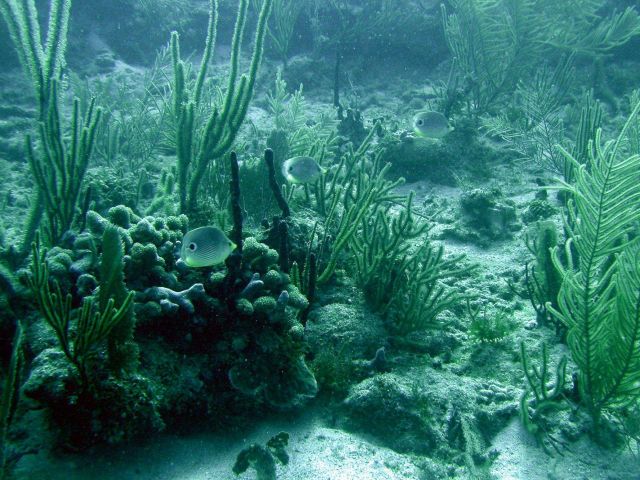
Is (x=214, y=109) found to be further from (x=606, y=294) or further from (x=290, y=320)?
(x=606, y=294)

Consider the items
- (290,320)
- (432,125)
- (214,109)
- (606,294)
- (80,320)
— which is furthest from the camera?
(432,125)

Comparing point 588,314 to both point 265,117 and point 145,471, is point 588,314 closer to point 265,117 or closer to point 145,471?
point 145,471

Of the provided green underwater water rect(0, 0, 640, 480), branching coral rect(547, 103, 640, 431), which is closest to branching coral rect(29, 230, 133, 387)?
green underwater water rect(0, 0, 640, 480)

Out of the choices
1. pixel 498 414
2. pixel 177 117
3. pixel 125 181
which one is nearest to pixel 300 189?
pixel 177 117

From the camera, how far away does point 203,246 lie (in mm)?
2359

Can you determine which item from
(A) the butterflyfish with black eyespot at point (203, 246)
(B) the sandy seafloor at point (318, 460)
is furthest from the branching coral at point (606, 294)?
(A) the butterflyfish with black eyespot at point (203, 246)

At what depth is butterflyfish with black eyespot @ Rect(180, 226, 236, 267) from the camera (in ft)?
7.69

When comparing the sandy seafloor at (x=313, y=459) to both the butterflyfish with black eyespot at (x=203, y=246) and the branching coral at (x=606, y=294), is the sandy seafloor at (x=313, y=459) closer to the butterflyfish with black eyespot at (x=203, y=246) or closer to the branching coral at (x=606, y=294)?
the branching coral at (x=606, y=294)

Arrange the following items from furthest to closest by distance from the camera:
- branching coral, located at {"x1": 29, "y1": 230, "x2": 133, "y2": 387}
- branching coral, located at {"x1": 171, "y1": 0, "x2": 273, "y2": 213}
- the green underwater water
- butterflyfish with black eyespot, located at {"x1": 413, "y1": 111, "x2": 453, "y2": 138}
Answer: butterflyfish with black eyespot, located at {"x1": 413, "y1": 111, "x2": 453, "y2": 138}
branching coral, located at {"x1": 171, "y1": 0, "x2": 273, "y2": 213}
the green underwater water
branching coral, located at {"x1": 29, "y1": 230, "x2": 133, "y2": 387}

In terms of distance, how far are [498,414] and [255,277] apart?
190 cm

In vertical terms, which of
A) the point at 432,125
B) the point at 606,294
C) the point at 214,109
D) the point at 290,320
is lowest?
the point at 290,320

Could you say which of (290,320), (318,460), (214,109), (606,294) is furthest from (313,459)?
(214,109)

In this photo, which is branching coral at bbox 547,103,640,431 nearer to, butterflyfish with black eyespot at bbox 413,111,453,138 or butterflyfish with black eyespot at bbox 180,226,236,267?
butterflyfish with black eyespot at bbox 180,226,236,267

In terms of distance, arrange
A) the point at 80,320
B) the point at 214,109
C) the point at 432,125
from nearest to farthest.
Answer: the point at 80,320, the point at 214,109, the point at 432,125
